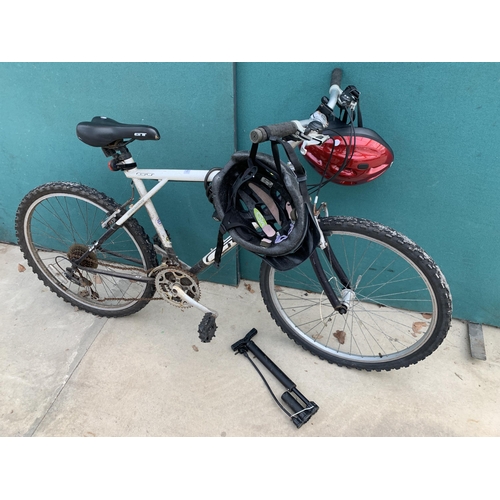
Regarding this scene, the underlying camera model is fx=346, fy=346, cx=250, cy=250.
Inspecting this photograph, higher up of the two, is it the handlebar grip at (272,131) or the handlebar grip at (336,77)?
the handlebar grip at (336,77)

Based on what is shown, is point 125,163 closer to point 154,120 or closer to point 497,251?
point 154,120

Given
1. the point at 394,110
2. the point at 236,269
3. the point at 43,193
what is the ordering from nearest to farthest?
1. the point at 394,110
2. the point at 43,193
3. the point at 236,269

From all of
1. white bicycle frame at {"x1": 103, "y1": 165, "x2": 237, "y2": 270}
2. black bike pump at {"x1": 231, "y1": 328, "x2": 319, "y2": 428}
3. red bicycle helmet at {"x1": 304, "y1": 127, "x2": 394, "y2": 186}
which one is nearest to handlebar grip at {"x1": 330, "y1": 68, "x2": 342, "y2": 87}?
red bicycle helmet at {"x1": 304, "y1": 127, "x2": 394, "y2": 186}

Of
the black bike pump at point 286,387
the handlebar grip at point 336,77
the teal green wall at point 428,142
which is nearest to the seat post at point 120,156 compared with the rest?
A: the teal green wall at point 428,142

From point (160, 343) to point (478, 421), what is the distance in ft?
6.45

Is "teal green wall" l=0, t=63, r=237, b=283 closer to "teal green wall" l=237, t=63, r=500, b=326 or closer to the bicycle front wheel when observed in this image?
"teal green wall" l=237, t=63, r=500, b=326

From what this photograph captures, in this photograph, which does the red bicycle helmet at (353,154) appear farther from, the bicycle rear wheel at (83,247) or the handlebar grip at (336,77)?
the bicycle rear wheel at (83,247)

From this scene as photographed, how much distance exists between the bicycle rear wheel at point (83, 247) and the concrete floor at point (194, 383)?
0.15 m

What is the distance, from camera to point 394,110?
72.3 inches

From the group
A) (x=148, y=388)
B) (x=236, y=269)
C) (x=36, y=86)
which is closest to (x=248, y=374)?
(x=148, y=388)

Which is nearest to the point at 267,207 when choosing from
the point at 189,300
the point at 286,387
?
the point at 189,300

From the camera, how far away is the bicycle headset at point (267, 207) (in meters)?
1.42

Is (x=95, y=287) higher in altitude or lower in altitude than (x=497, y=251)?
lower

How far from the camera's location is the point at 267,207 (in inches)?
62.0
